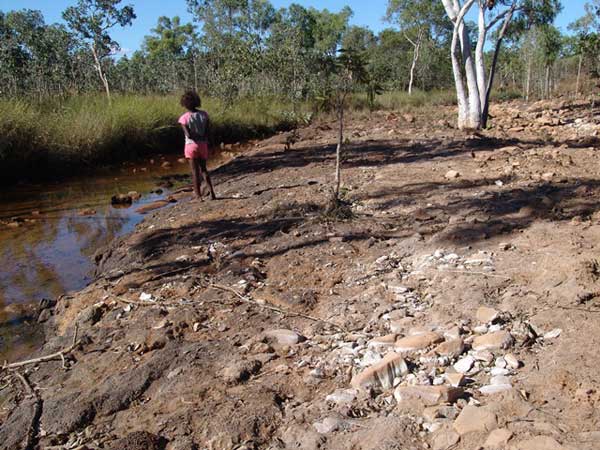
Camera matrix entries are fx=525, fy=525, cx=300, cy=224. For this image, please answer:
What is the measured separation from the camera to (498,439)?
5.74 ft

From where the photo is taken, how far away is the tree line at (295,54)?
33.9 ft

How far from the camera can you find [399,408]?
6.79 feet

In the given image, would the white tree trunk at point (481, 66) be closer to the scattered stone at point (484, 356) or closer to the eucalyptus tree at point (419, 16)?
the scattered stone at point (484, 356)

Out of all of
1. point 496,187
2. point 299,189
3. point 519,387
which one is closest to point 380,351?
point 519,387

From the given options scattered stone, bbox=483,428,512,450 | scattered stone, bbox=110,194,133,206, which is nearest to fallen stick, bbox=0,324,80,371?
scattered stone, bbox=483,428,512,450

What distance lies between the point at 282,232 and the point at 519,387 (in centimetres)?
282

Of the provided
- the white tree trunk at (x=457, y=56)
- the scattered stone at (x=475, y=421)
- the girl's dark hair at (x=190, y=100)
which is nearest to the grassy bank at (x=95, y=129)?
the girl's dark hair at (x=190, y=100)

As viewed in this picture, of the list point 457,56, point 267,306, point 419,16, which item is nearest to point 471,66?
point 457,56

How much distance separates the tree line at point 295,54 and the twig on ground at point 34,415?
3.36 metres

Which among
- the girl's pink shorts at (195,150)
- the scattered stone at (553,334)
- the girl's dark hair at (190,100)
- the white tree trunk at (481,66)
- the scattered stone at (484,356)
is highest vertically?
the white tree trunk at (481,66)

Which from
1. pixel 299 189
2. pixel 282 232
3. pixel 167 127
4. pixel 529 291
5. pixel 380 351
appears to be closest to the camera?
pixel 380 351

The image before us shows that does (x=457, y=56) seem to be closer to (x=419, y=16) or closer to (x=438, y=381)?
(x=438, y=381)

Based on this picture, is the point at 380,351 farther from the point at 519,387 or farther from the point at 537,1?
the point at 537,1

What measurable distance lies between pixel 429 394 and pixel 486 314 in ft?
2.50
